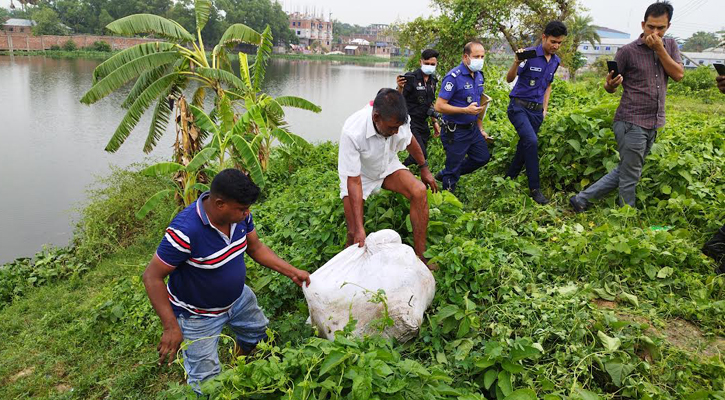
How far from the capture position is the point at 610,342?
2504mm

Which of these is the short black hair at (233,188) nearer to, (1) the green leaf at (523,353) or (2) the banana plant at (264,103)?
(1) the green leaf at (523,353)

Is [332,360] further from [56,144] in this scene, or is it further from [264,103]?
[56,144]

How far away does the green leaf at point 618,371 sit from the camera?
2.37 meters

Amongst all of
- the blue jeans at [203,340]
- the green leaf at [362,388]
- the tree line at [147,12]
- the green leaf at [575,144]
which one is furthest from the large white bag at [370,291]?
the tree line at [147,12]

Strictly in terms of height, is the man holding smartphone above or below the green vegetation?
above

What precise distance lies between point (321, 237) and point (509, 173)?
2250 millimetres

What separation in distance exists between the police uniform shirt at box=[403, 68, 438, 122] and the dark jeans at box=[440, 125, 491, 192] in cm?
64

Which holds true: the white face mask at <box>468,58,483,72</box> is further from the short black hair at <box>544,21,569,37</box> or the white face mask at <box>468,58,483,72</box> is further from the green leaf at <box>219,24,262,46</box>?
the green leaf at <box>219,24,262,46</box>

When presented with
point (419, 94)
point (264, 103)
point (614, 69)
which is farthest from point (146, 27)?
point (614, 69)

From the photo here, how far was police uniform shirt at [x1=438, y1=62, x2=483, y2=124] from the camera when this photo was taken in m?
4.68

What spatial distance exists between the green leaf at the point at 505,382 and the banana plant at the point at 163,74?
5959mm

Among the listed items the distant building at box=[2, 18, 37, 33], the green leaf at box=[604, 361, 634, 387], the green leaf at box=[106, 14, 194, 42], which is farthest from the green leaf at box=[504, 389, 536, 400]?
the distant building at box=[2, 18, 37, 33]

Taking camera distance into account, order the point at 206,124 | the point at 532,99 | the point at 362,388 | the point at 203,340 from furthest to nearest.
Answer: the point at 206,124, the point at 532,99, the point at 203,340, the point at 362,388

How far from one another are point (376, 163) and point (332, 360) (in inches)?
60.7
